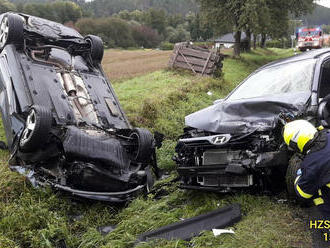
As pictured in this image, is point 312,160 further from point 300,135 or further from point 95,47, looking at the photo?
point 95,47

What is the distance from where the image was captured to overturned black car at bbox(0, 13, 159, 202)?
12.3 ft

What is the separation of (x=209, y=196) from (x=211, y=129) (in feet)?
2.49

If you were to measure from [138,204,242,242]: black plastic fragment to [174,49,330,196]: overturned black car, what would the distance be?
10.4 inches

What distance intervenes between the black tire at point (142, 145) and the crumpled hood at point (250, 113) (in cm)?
65

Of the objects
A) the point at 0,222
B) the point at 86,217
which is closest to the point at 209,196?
the point at 86,217

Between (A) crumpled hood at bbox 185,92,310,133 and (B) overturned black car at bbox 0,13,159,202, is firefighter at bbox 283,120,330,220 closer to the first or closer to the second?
(A) crumpled hood at bbox 185,92,310,133

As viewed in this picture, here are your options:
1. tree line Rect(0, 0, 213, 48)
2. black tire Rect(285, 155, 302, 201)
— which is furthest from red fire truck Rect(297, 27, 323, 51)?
black tire Rect(285, 155, 302, 201)

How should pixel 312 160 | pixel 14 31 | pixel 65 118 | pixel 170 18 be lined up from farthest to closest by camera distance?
1. pixel 170 18
2. pixel 14 31
3. pixel 65 118
4. pixel 312 160

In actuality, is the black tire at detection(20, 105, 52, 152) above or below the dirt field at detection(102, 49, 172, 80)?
above

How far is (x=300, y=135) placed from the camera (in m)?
2.47

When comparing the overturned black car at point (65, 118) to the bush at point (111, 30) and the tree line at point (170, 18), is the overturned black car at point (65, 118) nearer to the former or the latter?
the tree line at point (170, 18)

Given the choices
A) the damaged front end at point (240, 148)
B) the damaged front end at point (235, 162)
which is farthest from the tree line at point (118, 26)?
the damaged front end at point (235, 162)

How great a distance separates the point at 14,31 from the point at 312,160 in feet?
13.6

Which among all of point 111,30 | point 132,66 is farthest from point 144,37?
point 132,66
